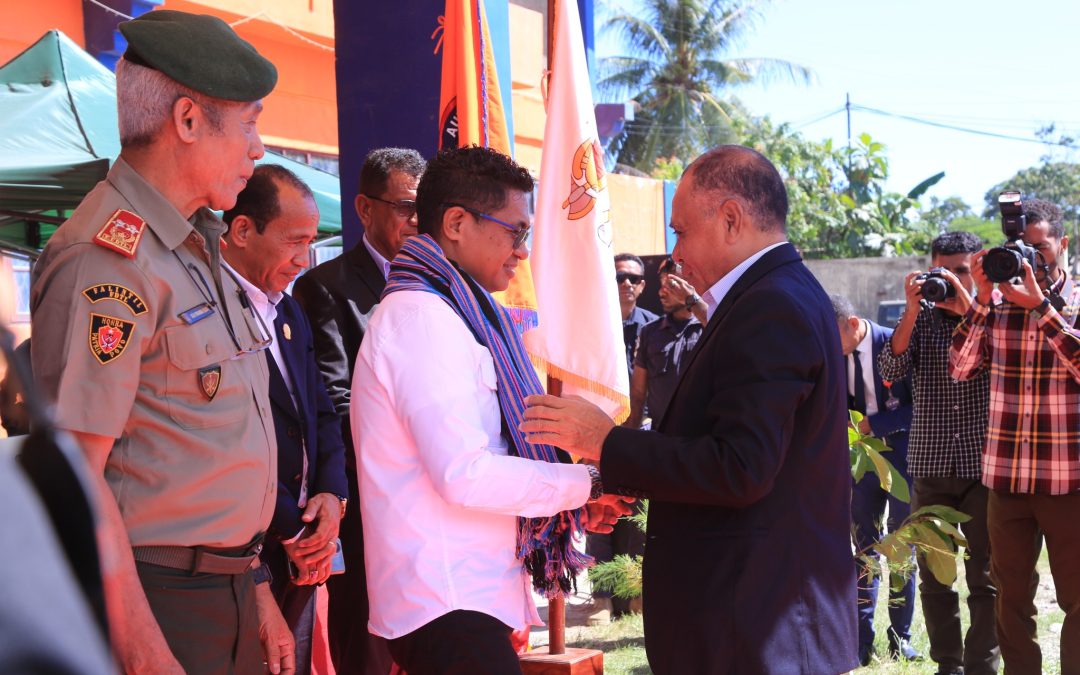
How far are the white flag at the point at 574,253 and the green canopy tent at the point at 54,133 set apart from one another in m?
2.27

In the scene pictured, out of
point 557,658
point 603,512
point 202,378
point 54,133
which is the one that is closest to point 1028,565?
point 557,658

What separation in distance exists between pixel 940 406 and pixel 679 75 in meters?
27.6

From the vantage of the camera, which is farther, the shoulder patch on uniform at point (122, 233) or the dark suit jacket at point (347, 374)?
the dark suit jacket at point (347, 374)

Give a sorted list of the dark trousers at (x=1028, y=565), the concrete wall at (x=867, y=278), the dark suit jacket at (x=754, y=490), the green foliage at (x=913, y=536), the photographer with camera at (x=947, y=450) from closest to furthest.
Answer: the dark suit jacket at (x=754, y=490), the green foliage at (x=913, y=536), the dark trousers at (x=1028, y=565), the photographer with camera at (x=947, y=450), the concrete wall at (x=867, y=278)

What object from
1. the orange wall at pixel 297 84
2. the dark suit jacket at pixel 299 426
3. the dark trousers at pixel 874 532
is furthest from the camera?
the orange wall at pixel 297 84

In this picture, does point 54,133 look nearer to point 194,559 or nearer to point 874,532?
point 194,559

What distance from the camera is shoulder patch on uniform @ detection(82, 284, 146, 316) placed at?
1847 mm

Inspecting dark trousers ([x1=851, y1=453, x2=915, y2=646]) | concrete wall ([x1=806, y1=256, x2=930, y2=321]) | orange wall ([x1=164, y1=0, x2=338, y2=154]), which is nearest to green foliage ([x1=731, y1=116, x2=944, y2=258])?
concrete wall ([x1=806, y1=256, x2=930, y2=321])

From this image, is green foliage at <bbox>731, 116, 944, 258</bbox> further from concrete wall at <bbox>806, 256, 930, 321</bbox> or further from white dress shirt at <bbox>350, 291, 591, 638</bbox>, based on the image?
white dress shirt at <bbox>350, 291, 591, 638</bbox>

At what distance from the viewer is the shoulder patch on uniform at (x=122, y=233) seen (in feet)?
6.24

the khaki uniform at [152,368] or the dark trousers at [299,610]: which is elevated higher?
the khaki uniform at [152,368]

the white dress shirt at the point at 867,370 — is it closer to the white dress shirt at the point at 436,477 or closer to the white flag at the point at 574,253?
the white flag at the point at 574,253

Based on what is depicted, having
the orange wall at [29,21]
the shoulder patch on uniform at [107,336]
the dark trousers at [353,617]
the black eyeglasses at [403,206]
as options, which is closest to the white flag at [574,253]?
the black eyeglasses at [403,206]

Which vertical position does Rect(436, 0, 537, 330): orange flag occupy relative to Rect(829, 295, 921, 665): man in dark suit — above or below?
above
